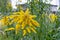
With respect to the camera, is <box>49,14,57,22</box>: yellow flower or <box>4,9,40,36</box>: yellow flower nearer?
<box>4,9,40,36</box>: yellow flower

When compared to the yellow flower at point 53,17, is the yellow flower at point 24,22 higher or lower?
higher

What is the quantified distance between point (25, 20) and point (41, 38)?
0.40m

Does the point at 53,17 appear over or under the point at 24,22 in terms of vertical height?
under

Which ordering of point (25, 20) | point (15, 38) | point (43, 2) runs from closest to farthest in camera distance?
point (25, 20)
point (15, 38)
point (43, 2)

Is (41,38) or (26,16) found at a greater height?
(26,16)

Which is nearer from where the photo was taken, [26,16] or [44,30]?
[26,16]

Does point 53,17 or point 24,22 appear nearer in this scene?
point 24,22

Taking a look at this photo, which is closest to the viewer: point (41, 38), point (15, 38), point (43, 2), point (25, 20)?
point (25, 20)

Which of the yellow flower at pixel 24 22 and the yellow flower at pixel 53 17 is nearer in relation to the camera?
the yellow flower at pixel 24 22

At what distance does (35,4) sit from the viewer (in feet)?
6.63

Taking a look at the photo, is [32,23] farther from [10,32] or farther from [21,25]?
[10,32]

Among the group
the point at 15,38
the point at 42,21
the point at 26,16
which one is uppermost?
the point at 26,16

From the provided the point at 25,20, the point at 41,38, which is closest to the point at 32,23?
the point at 25,20

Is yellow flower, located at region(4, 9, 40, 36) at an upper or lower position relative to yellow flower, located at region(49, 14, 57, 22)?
upper
